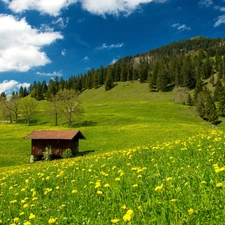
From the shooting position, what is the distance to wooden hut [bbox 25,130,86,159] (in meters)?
48.2

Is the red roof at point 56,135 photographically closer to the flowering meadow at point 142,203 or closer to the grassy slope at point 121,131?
the grassy slope at point 121,131

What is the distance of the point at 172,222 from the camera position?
3.24m

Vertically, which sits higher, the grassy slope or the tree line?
the tree line

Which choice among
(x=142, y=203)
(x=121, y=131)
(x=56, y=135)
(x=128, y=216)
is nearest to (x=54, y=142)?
(x=56, y=135)

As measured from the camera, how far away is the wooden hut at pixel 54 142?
4816 centimetres

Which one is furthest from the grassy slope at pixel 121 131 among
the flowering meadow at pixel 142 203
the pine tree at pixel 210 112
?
the pine tree at pixel 210 112

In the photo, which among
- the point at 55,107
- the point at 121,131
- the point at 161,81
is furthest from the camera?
the point at 161,81

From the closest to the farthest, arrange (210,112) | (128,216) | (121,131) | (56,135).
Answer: (128,216), (56,135), (121,131), (210,112)

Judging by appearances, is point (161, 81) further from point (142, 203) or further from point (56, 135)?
point (142, 203)

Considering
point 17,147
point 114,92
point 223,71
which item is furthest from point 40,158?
point 223,71

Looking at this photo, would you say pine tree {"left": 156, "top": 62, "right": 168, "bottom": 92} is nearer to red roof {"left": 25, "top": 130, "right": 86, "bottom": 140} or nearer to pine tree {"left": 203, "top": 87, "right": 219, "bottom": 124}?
pine tree {"left": 203, "top": 87, "right": 219, "bottom": 124}

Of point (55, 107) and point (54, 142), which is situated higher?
point (55, 107)

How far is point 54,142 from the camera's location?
49.2m

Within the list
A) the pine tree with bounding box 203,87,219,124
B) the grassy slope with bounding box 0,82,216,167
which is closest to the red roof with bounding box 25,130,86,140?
the grassy slope with bounding box 0,82,216,167
